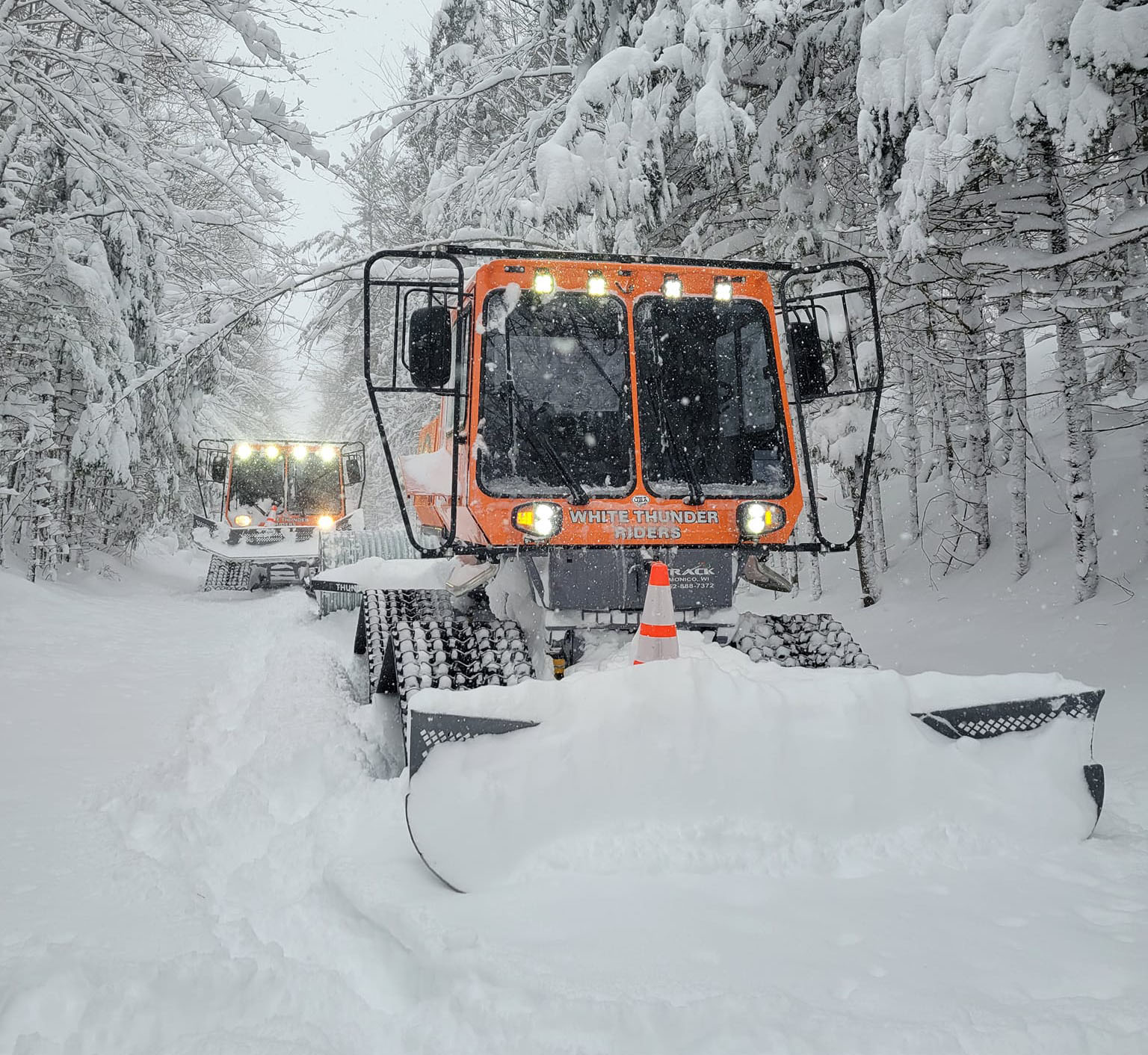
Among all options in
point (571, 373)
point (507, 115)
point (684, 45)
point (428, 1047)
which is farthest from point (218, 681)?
point (507, 115)

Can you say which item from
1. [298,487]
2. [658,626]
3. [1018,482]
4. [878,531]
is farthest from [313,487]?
[658,626]

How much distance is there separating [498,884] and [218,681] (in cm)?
466

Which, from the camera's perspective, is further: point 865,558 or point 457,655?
point 865,558

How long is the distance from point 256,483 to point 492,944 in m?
15.0

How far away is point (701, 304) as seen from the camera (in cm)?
466

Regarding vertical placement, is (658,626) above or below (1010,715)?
above

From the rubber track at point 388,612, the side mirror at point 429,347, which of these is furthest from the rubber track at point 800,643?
the side mirror at point 429,347

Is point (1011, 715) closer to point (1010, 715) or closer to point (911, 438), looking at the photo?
point (1010, 715)

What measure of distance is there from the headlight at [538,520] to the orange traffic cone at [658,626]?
0.59 m

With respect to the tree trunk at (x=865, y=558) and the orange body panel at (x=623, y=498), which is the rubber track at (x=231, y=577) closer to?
the tree trunk at (x=865, y=558)

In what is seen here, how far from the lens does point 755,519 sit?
432 cm

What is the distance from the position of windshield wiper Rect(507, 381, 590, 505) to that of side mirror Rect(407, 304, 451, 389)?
372mm

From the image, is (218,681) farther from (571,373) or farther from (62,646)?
(571,373)

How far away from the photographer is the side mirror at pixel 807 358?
4.60m
